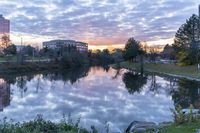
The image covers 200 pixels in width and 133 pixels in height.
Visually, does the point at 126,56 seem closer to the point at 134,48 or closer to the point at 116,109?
the point at 134,48

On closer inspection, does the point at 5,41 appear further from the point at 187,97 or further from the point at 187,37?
the point at 187,97

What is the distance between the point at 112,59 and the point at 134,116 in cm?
15937

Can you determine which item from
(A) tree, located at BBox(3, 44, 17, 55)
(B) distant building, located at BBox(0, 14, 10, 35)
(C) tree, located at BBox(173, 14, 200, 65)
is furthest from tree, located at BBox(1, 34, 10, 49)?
(C) tree, located at BBox(173, 14, 200, 65)

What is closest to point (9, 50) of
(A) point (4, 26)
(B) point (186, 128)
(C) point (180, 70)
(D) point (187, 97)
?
(A) point (4, 26)

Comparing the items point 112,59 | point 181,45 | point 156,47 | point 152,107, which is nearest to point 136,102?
point 152,107

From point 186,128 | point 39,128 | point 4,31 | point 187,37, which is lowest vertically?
point 186,128

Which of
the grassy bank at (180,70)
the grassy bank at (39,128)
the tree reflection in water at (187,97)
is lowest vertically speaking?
the tree reflection in water at (187,97)

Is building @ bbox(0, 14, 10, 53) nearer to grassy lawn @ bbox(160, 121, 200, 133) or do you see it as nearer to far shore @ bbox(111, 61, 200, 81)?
far shore @ bbox(111, 61, 200, 81)

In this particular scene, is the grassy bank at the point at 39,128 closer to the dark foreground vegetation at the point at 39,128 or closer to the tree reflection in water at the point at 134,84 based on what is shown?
the dark foreground vegetation at the point at 39,128

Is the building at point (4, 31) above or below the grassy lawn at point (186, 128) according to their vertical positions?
above

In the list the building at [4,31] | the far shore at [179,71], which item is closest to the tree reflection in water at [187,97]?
the far shore at [179,71]

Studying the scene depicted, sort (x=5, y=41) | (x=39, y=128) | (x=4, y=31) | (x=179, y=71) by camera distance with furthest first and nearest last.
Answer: (x=4, y=31), (x=5, y=41), (x=179, y=71), (x=39, y=128)

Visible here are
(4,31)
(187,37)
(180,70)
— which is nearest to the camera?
(180,70)

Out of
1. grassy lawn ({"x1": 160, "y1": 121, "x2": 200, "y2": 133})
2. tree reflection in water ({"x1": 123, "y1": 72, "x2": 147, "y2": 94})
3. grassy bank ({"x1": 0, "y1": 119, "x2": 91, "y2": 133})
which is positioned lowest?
tree reflection in water ({"x1": 123, "y1": 72, "x2": 147, "y2": 94})
